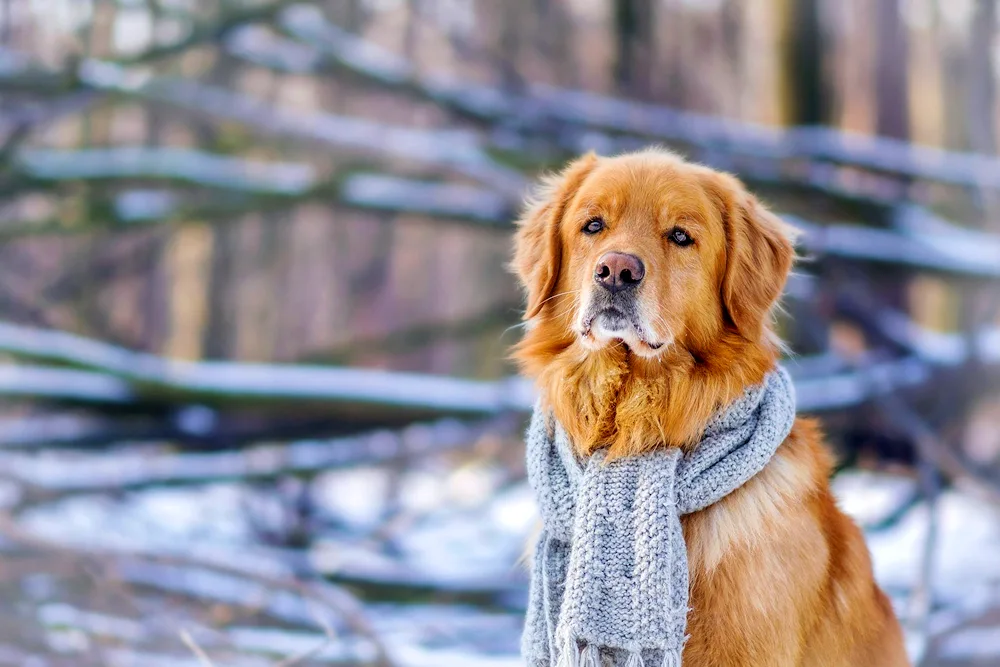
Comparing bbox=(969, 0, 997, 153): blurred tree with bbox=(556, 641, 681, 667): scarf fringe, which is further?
bbox=(969, 0, 997, 153): blurred tree

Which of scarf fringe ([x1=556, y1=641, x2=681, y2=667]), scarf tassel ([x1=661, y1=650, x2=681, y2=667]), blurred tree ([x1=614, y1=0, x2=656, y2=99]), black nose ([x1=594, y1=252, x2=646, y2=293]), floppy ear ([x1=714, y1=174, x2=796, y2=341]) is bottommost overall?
scarf tassel ([x1=661, y1=650, x2=681, y2=667])

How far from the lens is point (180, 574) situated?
161 inches

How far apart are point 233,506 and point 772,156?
130 inches

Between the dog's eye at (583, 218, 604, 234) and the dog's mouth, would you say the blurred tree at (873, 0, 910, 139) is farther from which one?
the dog's mouth

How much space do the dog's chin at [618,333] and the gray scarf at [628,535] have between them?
0.21 metres

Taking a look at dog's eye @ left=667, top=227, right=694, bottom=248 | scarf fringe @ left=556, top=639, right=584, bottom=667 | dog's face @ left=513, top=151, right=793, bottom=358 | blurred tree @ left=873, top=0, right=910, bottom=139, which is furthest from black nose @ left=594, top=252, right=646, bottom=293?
blurred tree @ left=873, top=0, right=910, bottom=139

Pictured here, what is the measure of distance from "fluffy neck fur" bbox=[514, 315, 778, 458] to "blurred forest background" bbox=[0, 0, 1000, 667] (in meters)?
2.38

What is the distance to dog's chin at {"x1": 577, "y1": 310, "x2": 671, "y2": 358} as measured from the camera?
177 centimetres

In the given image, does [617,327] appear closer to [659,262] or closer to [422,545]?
[659,262]

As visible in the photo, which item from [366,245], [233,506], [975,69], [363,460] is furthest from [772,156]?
[233,506]

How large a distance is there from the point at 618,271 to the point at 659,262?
13 cm

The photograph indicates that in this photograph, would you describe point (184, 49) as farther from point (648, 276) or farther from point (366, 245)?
point (648, 276)

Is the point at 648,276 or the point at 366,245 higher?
the point at 366,245

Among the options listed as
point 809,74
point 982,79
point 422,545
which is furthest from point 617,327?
point 982,79
